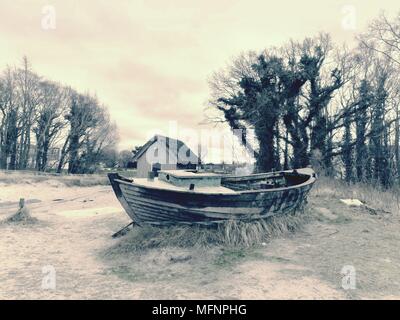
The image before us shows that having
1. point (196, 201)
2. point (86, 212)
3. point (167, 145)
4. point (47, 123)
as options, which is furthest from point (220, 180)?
point (47, 123)

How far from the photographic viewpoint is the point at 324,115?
76.6 ft

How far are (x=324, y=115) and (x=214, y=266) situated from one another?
2136cm

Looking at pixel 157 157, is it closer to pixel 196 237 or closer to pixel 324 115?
pixel 324 115

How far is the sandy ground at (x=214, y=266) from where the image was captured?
14.3ft

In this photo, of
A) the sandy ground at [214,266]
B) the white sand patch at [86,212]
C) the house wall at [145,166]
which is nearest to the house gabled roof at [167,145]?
the house wall at [145,166]

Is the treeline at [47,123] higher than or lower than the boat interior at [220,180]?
higher

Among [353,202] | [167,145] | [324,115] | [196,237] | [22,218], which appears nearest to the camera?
[196,237]

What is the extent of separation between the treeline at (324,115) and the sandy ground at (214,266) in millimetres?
14638

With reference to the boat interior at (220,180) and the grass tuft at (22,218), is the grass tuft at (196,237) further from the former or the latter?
the grass tuft at (22,218)

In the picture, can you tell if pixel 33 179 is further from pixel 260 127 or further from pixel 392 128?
pixel 392 128

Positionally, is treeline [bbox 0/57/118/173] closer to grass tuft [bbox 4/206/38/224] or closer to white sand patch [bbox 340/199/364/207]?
grass tuft [bbox 4/206/38/224]

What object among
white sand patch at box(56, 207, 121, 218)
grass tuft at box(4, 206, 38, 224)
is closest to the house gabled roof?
white sand patch at box(56, 207, 121, 218)

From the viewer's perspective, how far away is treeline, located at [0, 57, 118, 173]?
3422 centimetres

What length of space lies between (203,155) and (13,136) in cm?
2450
